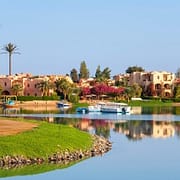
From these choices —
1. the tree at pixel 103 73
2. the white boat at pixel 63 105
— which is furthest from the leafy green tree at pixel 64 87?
the tree at pixel 103 73

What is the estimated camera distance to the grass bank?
31.8 meters

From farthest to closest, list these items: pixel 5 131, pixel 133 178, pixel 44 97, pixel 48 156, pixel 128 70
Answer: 1. pixel 128 70
2. pixel 44 97
3. pixel 5 131
4. pixel 48 156
5. pixel 133 178

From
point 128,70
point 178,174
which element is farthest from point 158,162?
point 128,70

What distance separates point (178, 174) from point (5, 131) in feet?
42.4

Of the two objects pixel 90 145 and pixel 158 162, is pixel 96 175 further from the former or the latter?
pixel 90 145

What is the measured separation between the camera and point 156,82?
6294 inches

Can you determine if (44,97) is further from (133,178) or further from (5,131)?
(133,178)

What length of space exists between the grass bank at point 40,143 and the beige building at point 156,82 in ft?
388

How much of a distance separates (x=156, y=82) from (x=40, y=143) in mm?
Result: 128105

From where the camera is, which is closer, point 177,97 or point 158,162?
point 158,162

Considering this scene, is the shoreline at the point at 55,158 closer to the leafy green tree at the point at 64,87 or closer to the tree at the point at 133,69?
the leafy green tree at the point at 64,87

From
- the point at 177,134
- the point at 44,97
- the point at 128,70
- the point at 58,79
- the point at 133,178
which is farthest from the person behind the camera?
the point at 128,70

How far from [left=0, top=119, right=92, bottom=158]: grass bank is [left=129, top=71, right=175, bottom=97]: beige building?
4652 inches

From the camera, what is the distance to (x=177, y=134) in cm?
5331
